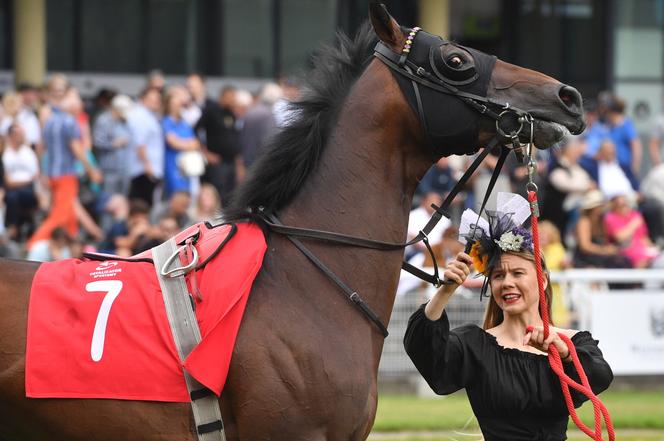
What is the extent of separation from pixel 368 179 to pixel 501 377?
0.95 metres

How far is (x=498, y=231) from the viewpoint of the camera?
498cm


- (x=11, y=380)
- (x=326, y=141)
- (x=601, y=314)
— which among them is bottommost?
(x=601, y=314)

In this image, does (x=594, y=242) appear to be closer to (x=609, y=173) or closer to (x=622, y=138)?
(x=609, y=173)

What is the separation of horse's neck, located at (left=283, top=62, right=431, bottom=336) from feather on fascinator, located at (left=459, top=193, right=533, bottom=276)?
44 cm

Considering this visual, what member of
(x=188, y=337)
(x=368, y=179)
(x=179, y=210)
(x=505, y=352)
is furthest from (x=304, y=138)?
(x=179, y=210)

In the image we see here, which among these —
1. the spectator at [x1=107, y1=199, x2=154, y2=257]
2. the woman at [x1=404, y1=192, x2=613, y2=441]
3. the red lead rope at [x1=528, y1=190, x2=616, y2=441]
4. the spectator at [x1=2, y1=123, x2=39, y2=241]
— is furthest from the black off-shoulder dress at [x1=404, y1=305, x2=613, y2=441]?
the spectator at [x1=2, y1=123, x2=39, y2=241]

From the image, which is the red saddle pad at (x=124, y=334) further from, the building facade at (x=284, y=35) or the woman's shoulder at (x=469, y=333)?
the building facade at (x=284, y=35)

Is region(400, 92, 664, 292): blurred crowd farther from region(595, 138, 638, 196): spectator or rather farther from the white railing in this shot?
the white railing

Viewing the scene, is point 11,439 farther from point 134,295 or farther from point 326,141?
point 326,141

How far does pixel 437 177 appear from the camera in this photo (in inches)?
533

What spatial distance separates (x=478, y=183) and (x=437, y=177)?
1.22m

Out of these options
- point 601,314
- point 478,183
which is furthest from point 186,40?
point 601,314

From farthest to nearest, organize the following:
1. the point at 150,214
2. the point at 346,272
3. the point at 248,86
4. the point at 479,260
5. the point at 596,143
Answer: the point at 248,86
the point at 596,143
the point at 150,214
the point at 479,260
the point at 346,272

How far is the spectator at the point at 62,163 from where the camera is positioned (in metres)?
12.6
